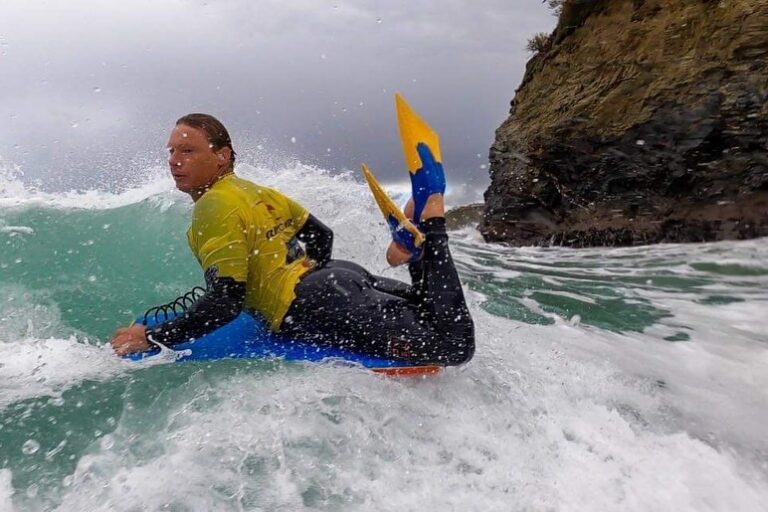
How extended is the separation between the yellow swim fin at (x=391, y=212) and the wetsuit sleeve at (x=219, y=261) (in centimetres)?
98

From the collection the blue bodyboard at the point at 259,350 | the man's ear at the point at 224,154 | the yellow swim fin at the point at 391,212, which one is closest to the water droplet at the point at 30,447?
the blue bodyboard at the point at 259,350

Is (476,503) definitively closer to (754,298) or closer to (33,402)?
(33,402)

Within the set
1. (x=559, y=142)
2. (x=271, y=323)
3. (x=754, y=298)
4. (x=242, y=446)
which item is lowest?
(x=754, y=298)

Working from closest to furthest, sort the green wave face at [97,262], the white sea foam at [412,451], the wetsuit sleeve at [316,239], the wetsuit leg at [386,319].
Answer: the white sea foam at [412,451] < the wetsuit leg at [386,319] < the wetsuit sleeve at [316,239] < the green wave face at [97,262]

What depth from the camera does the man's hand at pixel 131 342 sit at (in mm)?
3023

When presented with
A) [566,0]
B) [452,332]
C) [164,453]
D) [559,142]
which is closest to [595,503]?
[452,332]

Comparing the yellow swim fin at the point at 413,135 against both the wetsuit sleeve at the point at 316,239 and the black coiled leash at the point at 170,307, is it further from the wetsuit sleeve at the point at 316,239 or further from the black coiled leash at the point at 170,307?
the black coiled leash at the point at 170,307

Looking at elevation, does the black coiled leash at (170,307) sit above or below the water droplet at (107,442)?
above

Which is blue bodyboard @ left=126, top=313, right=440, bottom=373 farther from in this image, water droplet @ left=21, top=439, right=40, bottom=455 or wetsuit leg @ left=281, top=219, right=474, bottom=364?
water droplet @ left=21, top=439, right=40, bottom=455

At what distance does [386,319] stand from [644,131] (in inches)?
300

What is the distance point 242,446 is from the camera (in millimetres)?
2494

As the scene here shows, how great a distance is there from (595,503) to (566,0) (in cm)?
1120

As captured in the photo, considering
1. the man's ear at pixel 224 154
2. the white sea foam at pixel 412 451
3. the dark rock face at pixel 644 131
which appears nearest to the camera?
the white sea foam at pixel 412 451

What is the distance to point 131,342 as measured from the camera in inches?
119
